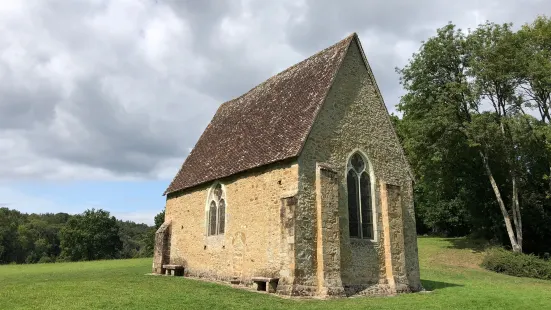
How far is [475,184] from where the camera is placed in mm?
36281

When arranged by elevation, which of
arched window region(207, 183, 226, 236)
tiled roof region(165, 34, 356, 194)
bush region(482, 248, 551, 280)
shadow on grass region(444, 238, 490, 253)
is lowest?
bush region(482, 248, 551, 280)

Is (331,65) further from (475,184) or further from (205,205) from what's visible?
(475,184)

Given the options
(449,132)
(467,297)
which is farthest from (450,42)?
(467,297)

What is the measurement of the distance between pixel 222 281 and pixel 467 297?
32.8 ft

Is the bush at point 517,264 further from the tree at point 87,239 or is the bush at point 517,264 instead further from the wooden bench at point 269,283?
the tree at point 87,239

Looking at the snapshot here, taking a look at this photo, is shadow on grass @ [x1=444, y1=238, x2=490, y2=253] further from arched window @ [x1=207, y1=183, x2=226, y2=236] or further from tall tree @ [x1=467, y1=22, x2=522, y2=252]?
arched window @ [x1=207, y1=183, x2=226, y2=236]

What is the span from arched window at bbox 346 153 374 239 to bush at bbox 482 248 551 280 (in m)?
16.5

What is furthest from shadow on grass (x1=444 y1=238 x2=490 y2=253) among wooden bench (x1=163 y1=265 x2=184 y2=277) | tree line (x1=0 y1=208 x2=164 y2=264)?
tree line (x1=0 y1=208 x2=164 y2=264)

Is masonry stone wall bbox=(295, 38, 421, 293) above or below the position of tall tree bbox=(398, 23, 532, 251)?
below

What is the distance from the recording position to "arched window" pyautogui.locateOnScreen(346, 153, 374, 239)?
661 inches

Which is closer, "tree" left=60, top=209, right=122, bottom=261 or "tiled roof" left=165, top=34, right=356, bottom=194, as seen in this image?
"tiled roof" left=165, top=34, right=356, bottom=194

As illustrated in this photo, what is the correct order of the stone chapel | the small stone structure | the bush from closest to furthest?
the stone chapel
the small stone structure
the bush

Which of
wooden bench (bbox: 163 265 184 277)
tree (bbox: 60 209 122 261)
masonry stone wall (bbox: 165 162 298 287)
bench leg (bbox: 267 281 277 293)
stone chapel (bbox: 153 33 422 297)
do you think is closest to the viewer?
bench leg (bbox: 267 281 277 293)

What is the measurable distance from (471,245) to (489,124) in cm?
1225
